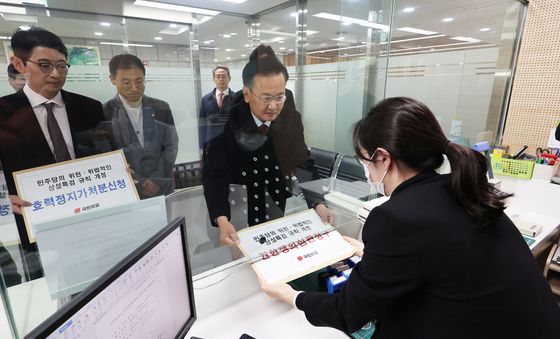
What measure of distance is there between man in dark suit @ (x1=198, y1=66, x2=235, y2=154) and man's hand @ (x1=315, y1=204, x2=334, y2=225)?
51cm

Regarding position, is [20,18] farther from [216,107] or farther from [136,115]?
[216,107]

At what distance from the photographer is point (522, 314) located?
58 centimetres

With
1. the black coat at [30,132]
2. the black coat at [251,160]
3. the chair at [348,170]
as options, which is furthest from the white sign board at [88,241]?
the chair at [348,170]

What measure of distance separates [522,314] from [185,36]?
1547mm

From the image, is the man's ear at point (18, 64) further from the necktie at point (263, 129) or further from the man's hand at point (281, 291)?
the man's hand at point (281, 291)

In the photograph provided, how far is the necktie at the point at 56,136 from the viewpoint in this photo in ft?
3.30

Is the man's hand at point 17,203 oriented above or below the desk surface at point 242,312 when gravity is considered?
above

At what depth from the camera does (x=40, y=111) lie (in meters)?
0.99

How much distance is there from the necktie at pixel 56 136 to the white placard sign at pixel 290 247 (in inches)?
26.6

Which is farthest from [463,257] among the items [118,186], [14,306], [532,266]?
[14,306]

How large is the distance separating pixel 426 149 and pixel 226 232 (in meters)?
0.70

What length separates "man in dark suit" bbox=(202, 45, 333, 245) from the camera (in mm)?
1118

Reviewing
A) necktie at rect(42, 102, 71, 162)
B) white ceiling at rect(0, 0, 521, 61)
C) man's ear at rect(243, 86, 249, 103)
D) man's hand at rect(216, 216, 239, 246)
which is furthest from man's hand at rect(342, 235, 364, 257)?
necktie at rect(42, 102, 71, 162)

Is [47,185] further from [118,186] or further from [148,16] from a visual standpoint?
[148,16]
